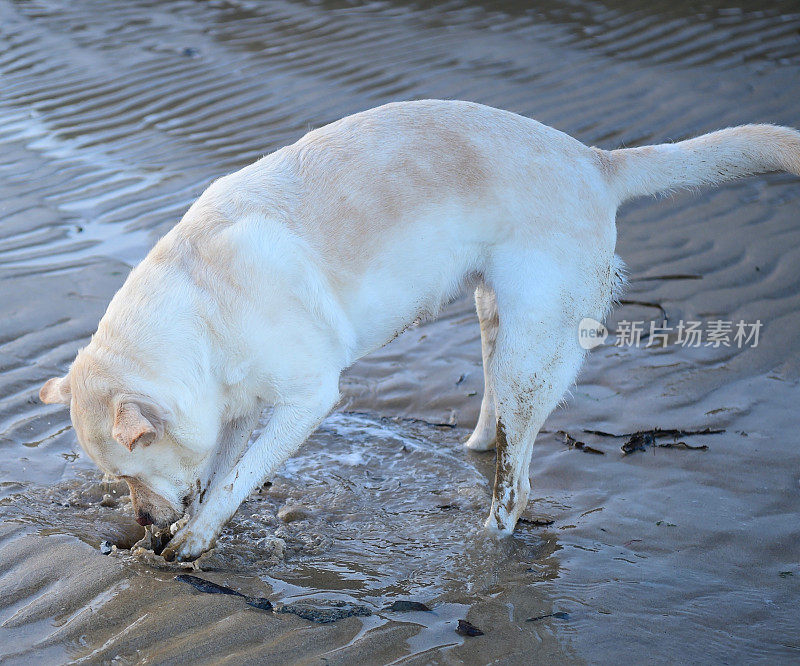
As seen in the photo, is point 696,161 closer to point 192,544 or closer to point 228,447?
point 228,447

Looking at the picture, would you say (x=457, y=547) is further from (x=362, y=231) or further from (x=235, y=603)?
(x=362, y=231)

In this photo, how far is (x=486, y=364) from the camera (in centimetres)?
435

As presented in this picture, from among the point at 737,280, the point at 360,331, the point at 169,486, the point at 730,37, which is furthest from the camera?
the point at 730,37

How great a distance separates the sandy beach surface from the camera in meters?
3.12

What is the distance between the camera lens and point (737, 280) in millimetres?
5504

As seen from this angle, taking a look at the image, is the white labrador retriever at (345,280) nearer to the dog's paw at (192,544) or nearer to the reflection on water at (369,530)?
the dog's paw at (192,544)

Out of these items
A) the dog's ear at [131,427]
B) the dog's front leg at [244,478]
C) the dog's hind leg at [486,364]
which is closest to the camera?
the dog's ear at [131,427]

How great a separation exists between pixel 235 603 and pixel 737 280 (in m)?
3.76

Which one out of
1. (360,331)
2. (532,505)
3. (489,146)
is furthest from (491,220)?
(532,505)

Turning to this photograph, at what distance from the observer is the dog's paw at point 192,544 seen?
11.4ft

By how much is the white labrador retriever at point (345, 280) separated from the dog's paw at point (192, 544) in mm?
11

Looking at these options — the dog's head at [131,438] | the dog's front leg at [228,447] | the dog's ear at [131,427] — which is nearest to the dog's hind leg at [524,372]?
the dog's front leg at [228,447]

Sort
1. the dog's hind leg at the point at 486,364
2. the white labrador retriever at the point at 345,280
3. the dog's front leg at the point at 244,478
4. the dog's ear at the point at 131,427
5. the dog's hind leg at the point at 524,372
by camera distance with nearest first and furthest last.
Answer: the dog's ear at the point at 131,427, the white labrador retriever at the point at 345,280, the dog's front leg at the point at 244,478, the dog's hind leg at the point at 524,372, the dog's hind leg at the point at 486,364

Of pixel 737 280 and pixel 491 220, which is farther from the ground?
pixel 491 220
